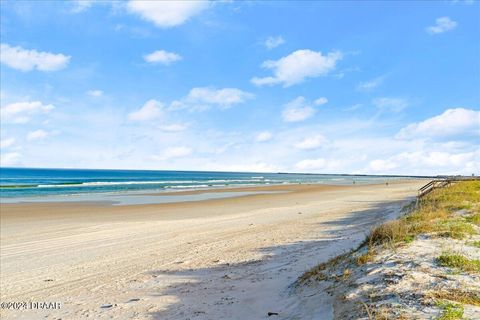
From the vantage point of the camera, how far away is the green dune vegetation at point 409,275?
4840mm

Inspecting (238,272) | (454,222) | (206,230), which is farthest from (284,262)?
(206,230)

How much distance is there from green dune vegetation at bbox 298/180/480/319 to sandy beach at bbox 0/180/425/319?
627 mm

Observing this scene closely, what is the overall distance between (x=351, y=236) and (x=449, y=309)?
30.5 feet

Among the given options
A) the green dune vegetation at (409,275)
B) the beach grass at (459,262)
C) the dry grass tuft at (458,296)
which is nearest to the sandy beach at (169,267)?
the green dune vegetation at (409,275)

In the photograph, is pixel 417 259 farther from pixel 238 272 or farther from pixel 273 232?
pixel 273 232

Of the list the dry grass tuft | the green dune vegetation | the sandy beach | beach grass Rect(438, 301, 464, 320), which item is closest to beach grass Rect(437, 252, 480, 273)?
the green dune vegetation

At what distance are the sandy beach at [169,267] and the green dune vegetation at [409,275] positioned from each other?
627 millimetres

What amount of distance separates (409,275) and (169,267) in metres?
6.69

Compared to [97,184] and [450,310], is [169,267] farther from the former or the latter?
[97,184]

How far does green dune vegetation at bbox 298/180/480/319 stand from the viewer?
→ 4.84 meters

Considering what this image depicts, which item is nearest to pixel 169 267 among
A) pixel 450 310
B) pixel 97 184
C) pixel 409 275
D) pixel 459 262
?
pixel 409 275

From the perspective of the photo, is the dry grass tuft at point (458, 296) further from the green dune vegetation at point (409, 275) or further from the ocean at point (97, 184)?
the ocean at point (97, 184)

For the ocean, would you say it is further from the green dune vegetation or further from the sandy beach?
the green dune vegetation

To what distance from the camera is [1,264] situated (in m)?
12.0
